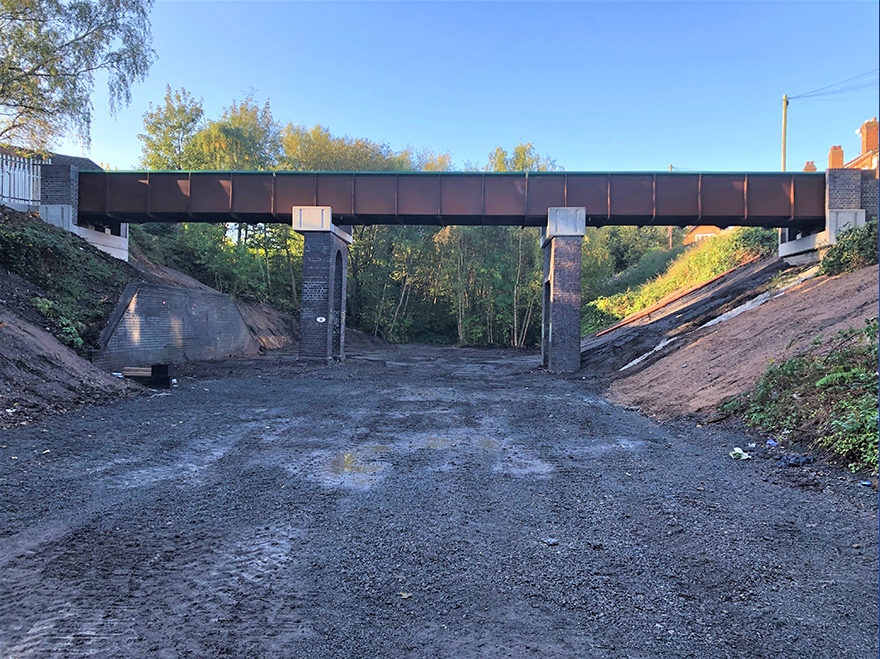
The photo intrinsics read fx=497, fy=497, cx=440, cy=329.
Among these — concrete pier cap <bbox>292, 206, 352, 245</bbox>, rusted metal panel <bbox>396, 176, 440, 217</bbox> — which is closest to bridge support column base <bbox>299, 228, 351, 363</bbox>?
concrete pier cap <bbox>292, 206, 352, 245</bbox>

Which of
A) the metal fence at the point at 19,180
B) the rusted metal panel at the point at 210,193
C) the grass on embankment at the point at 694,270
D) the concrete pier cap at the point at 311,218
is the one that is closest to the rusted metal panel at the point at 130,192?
the rusted metal panel at the point at 210,193

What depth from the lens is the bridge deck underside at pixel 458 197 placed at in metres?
17.9

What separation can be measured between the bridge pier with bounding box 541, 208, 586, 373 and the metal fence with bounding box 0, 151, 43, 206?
19507mm

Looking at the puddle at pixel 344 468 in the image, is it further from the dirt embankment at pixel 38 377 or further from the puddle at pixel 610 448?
the dirt embankment at pixel 38 377

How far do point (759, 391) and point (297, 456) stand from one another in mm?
7148

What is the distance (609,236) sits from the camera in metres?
51.2

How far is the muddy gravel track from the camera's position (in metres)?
2.62

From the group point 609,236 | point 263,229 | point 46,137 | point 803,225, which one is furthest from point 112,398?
point 609,236

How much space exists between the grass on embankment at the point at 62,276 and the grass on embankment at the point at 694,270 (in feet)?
87.3

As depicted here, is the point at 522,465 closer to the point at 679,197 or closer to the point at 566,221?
the point at 566,221

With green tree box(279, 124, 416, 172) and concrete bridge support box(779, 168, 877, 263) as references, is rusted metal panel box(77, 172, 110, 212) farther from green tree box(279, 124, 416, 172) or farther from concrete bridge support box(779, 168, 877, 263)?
concrete bridge support box(779, 168, 877, 263)

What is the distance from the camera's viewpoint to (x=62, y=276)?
1513 cm

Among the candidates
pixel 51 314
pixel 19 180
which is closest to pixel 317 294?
pixel 51 314

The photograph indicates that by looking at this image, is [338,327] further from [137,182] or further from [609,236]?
[609,236]
